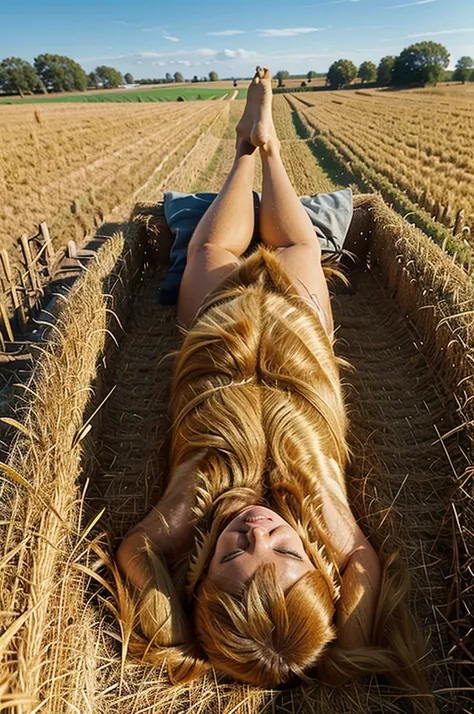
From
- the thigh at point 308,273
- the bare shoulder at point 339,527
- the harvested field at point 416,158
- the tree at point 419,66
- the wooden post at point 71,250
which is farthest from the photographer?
the tree at point 419,66

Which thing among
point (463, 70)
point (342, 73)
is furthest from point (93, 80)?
point (463, 70)

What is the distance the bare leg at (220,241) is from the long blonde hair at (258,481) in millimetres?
299

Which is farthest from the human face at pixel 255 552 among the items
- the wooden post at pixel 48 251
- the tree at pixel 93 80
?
the tree at pixel 93 80

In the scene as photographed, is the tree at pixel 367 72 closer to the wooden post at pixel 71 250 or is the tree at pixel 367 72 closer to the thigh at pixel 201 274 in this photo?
the wooden post at pixel 71 250

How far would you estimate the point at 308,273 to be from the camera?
218 centimetres

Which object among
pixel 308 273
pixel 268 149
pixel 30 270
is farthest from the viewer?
pixel 30 270

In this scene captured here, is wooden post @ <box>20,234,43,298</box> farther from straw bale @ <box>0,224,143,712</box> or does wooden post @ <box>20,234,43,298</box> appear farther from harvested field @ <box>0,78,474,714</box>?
straw bale @ <box>0,224,143,712</box>

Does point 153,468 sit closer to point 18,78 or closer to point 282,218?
point 282,218

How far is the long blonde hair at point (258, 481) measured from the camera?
3.31 ft

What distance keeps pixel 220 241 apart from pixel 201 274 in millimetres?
230

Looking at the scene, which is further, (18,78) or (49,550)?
(18,78)

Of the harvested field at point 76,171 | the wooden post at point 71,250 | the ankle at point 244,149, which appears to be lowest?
the wooden post at point 71,250

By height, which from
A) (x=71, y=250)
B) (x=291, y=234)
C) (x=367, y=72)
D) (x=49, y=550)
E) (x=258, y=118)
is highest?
(x=367, y=72)

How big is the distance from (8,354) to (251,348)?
2.56 m
